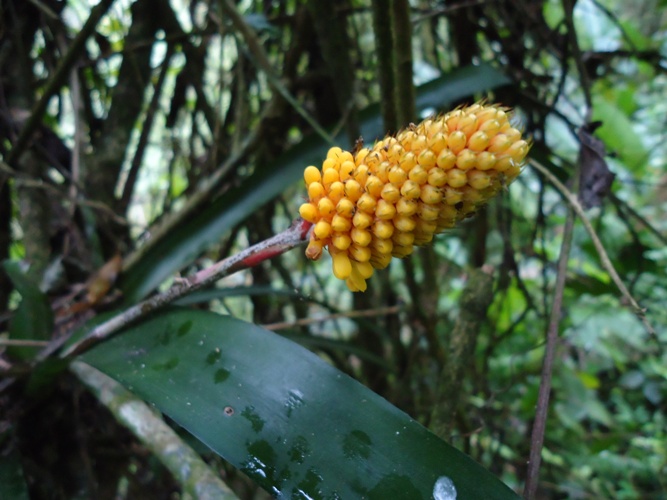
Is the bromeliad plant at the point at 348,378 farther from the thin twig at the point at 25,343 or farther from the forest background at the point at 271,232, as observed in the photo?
the thin twig at the point at 25,343

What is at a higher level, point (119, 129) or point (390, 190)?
point (119, 129)

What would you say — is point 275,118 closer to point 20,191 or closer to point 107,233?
point 107,233

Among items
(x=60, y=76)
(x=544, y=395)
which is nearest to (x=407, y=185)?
(x=544, y=395)

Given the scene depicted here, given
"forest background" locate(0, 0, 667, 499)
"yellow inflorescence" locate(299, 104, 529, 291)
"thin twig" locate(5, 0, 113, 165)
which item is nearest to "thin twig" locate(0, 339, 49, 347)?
"forest background" locate(0, 0, 667, 499)

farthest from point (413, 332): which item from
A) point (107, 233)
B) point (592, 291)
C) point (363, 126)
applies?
point (107, 233)

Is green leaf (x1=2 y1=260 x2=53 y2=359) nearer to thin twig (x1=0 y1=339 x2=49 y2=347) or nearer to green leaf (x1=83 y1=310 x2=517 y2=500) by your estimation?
thin twig (x1=0 y1=339 x2=49 y2=347)

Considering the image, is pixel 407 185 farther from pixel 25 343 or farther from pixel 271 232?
pixel 271 232
